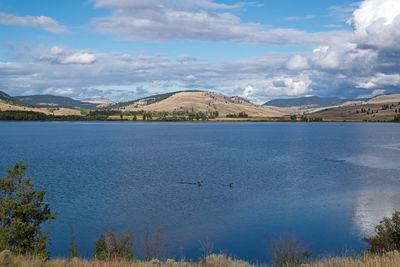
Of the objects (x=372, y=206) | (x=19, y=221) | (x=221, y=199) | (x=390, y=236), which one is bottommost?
(x=372, y=206)

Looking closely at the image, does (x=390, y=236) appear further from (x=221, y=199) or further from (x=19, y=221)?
(x=19, y=221)

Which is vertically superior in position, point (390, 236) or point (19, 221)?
point (19, 221)

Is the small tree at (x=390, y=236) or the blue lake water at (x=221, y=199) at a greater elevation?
the small tree at (x=390, y=236)

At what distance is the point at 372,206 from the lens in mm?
37281

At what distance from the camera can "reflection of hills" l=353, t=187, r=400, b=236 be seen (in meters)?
31.4

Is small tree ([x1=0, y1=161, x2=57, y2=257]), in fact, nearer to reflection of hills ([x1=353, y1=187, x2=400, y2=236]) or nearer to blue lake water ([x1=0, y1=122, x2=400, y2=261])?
blue lake water ([x1=0, y1=122, x2=400, y2=261])

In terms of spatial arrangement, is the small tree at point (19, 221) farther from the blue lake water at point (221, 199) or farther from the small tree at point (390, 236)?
the small tree at point (390, 236)

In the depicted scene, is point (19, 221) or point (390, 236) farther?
point (390, 236)

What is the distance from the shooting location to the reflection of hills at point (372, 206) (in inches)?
1235

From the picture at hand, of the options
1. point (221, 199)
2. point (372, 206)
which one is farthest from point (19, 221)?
point (372, 206)

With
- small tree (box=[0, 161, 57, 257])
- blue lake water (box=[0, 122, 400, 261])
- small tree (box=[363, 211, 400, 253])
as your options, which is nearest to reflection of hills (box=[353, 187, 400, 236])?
blue lake water (box=[0, 122, 400, 261])

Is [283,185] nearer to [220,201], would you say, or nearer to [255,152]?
[220,201]

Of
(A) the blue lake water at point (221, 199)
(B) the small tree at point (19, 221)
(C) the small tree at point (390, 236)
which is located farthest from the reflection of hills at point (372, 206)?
(B) the small tree at point (19, 221)

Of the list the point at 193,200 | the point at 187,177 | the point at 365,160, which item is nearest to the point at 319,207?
the point at 193,200
